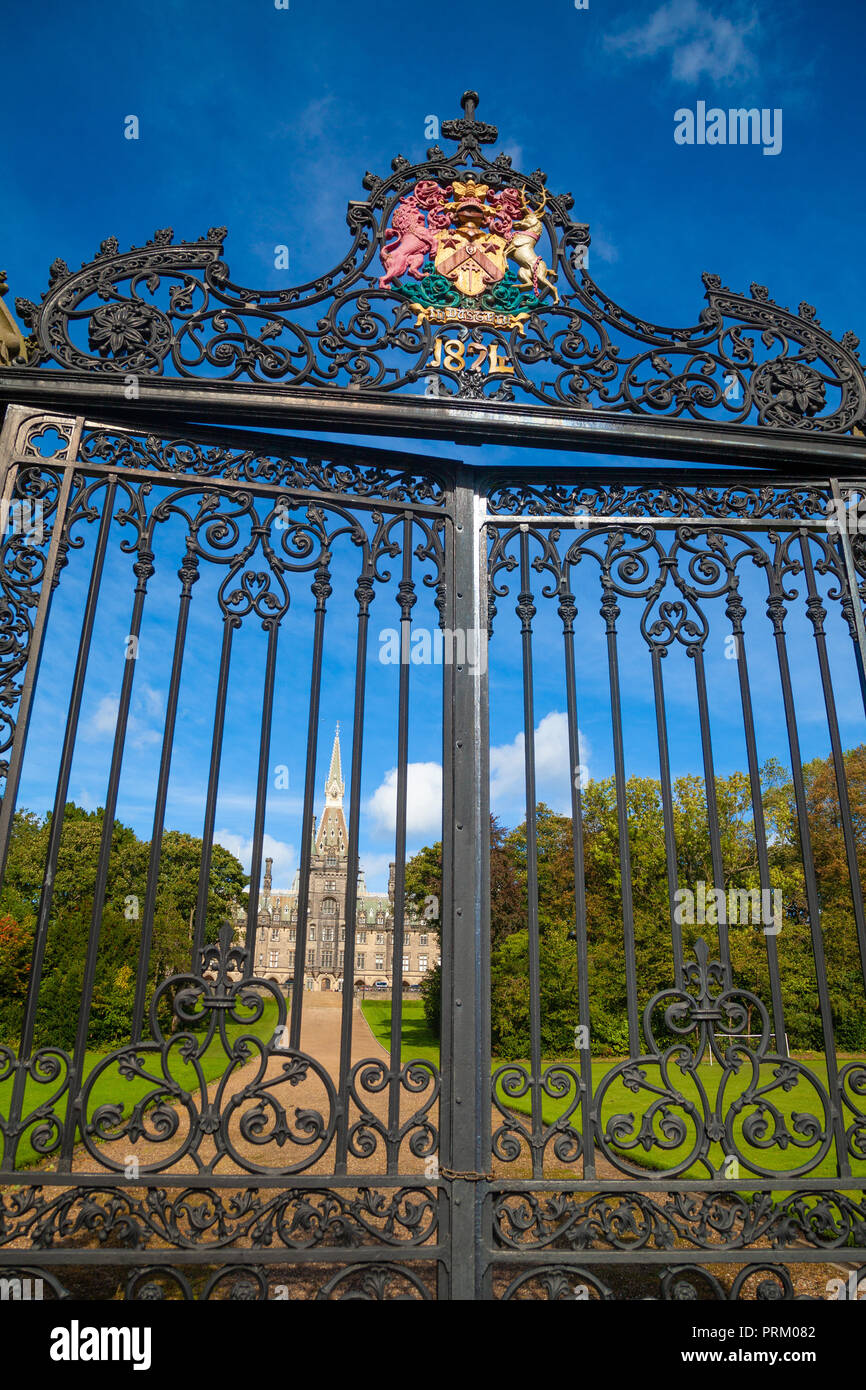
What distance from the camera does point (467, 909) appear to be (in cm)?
424

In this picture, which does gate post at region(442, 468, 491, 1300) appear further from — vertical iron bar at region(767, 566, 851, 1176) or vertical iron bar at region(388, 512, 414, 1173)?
vertical iron bar at region(767, 566, 851, 1176)

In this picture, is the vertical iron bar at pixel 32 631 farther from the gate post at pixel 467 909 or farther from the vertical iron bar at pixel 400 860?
the gate post at pixel 467 909

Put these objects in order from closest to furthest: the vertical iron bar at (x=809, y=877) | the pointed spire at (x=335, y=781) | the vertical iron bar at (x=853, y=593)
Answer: the vertical iron bar at (x=809, y=877)
the vertical iron bar at (x=853, y=593)
the pointed spire at (x=335, y=781)

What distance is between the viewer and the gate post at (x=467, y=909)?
12.8ft

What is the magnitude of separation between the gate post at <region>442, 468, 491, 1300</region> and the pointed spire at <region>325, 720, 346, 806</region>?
32742mm

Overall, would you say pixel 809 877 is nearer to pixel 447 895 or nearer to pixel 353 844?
pixel 447 895

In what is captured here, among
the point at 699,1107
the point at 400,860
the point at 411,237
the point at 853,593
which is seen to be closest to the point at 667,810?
the point at 400,860

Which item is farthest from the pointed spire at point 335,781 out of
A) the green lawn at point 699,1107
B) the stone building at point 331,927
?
the green lawn at point 699,1107

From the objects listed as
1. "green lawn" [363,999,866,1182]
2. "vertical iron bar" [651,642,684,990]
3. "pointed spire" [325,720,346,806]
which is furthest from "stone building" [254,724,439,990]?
"vertical iron bar" [651,642,684,990]

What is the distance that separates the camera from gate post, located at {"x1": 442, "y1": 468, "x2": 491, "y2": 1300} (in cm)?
389

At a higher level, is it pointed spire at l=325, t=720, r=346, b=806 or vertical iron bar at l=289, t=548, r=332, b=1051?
pointed spire at l=325, t=720, r=346, b=806

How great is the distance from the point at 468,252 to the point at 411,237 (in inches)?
14.2

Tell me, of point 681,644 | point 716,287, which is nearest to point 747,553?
point 681,644

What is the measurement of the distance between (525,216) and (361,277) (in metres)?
1.15
